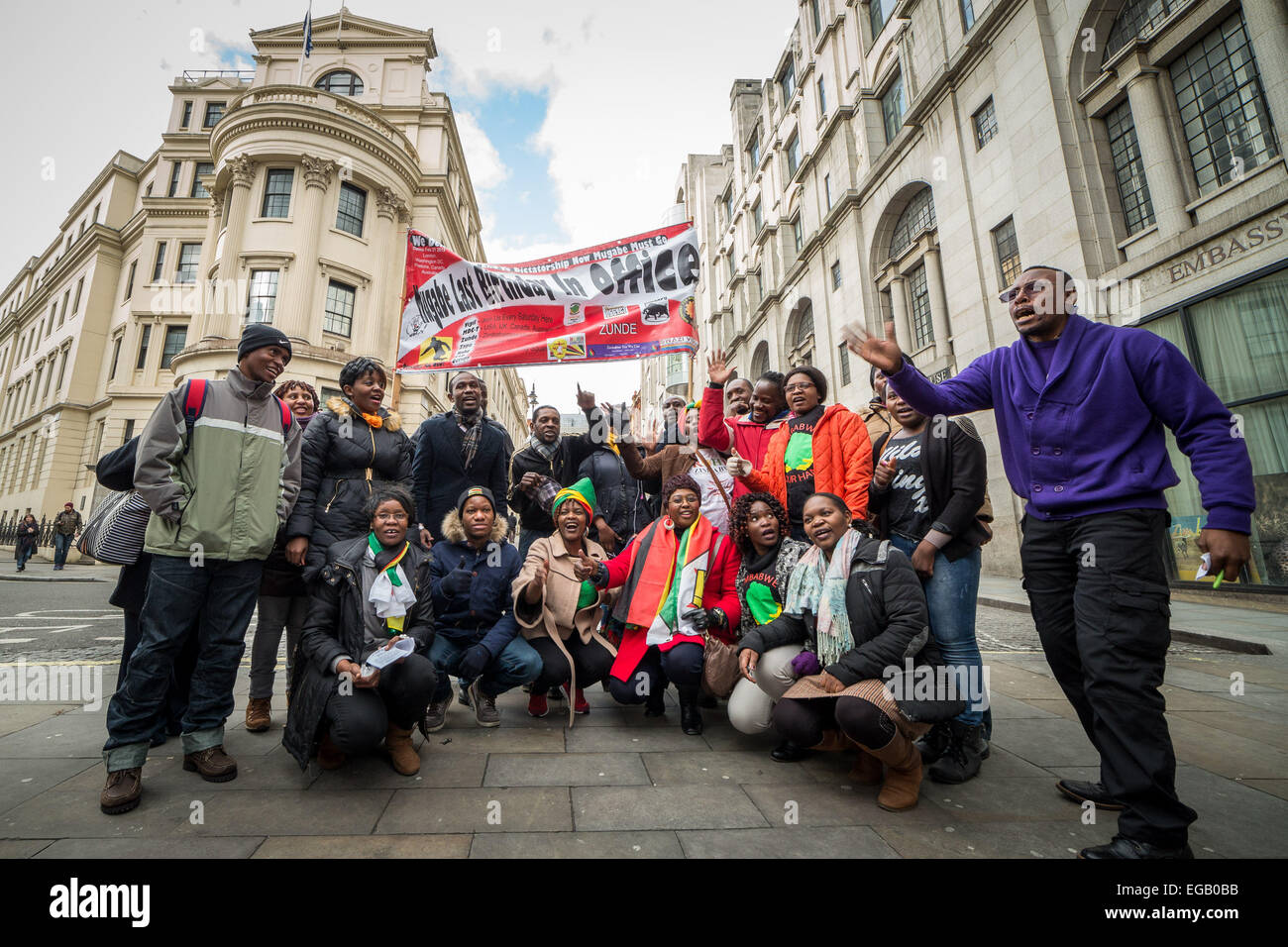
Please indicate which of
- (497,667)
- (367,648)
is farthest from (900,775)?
(367,648)

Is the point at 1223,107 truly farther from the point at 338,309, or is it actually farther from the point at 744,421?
the point at 338,309

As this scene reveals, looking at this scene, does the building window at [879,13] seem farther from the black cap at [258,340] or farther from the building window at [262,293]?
the building window at [262,293]

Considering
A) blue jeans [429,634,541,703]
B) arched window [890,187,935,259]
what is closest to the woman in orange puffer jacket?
blue jeans [429,634,541,703]

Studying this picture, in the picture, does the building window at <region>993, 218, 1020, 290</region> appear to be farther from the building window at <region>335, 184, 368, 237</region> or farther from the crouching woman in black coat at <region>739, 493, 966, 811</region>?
the building window at <region>335, 184, 368, 237</region>

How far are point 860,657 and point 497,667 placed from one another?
2.31m

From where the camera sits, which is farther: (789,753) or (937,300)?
(937,300)

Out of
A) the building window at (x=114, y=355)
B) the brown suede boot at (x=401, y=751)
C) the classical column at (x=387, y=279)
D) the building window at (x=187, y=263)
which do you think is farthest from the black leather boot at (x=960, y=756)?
the building window at (x=114, y=355)

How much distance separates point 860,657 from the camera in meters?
2.75

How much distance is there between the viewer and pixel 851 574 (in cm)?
295

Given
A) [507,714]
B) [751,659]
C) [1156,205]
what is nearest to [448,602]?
[507,714]

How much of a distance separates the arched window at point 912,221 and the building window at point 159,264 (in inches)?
1299

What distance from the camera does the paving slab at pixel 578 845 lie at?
206 centimetres

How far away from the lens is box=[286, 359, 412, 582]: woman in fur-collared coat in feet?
11.5

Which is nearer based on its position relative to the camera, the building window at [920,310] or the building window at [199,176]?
the building window at [920,310]
